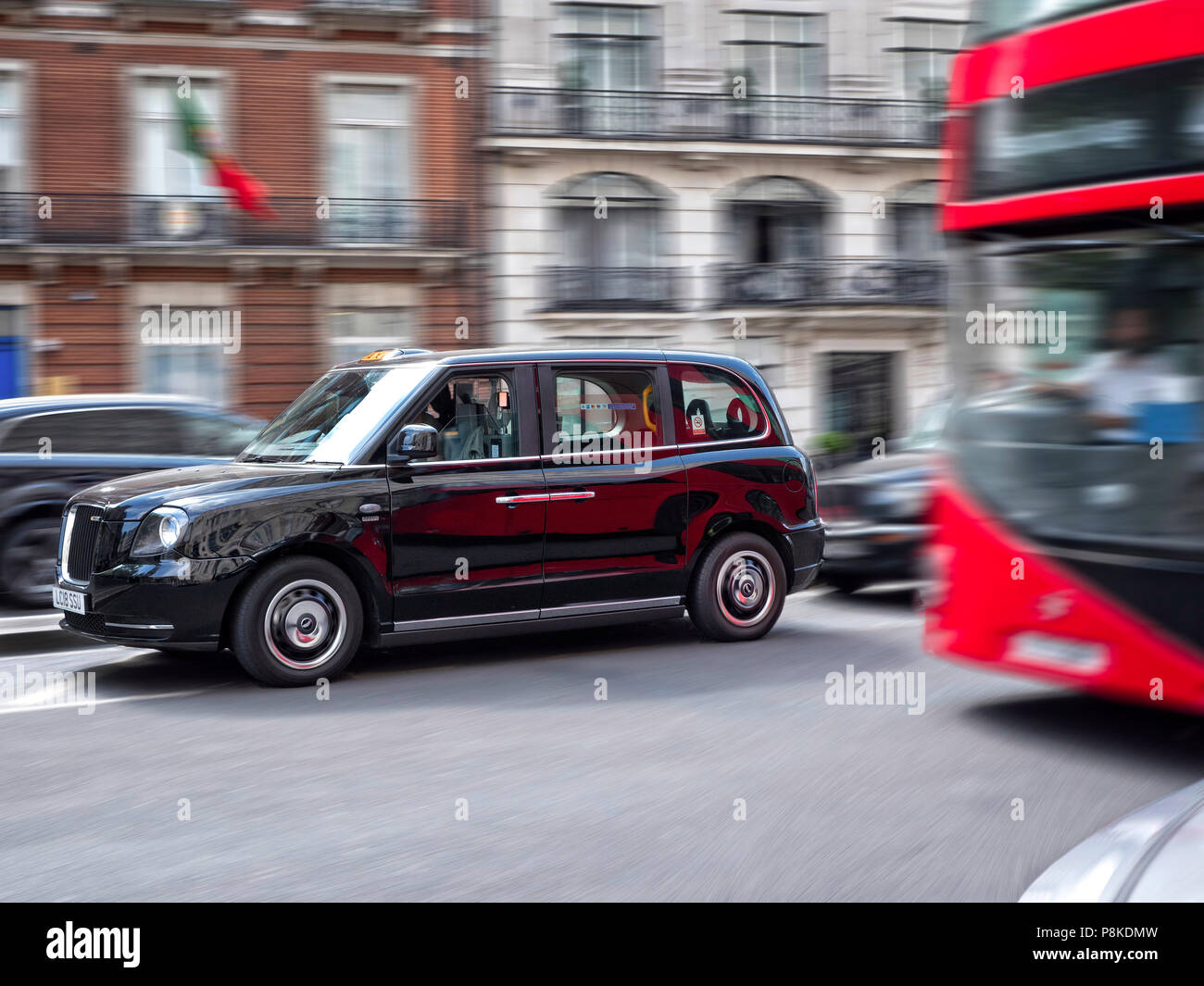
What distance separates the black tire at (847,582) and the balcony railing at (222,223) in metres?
14.2

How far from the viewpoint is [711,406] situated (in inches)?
370

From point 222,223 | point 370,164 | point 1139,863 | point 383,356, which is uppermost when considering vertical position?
point 370,164

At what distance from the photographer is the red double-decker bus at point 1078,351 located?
6.22 metres

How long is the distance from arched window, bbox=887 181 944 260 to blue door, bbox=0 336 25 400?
51.8 feet

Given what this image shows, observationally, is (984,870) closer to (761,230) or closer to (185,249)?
(185,249)

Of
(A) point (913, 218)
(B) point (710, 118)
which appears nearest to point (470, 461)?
(B) point (710, 118)

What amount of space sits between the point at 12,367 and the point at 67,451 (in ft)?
41.1

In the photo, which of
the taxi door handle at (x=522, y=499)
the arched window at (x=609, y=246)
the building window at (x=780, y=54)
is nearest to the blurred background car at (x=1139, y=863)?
the taxi door handle at (x=522, y=499)

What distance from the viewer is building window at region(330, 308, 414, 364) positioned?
24.5m

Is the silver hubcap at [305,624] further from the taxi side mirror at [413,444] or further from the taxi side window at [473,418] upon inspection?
the taxi side window at [473,418]

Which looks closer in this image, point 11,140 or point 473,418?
point 473,418

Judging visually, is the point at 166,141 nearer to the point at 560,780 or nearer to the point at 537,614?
the point at 537,614

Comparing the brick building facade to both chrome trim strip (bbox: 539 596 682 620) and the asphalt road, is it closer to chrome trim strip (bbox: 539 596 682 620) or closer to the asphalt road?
the asphalt road

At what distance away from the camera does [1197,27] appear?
6.13 metres
